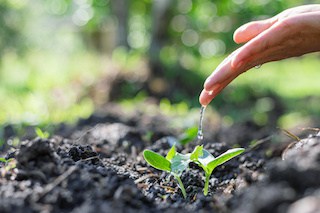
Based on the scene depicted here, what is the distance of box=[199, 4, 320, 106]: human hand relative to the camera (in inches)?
82.9

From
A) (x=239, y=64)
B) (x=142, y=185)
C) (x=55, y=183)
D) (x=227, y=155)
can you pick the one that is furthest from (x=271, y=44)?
(x=55, y=183)

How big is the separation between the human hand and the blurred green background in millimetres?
2260

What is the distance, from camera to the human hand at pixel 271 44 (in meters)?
2.11

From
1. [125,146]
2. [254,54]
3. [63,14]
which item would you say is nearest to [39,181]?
[254,54]

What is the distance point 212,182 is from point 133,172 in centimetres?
36

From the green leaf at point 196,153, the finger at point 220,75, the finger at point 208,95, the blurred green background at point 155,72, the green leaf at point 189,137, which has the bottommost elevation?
the blurred green background at point 155,72

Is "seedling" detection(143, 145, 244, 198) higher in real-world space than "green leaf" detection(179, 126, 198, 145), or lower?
higher

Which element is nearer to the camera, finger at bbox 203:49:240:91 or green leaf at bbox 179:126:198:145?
finger at bbox 203:49:240:91

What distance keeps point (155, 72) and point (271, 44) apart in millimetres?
4956

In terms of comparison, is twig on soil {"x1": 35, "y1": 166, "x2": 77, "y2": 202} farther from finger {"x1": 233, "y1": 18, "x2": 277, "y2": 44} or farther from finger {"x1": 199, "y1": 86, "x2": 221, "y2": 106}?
finger {"x1": 233, "y1": 18, "x2": 277, "y2": 44}

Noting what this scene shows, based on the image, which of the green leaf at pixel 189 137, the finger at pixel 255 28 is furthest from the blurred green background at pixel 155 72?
the finger at pixel 255 28

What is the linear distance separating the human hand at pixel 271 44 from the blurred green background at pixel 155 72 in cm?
226

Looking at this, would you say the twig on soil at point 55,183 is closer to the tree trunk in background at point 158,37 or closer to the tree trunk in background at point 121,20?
the tree trunk in background at point 158,37

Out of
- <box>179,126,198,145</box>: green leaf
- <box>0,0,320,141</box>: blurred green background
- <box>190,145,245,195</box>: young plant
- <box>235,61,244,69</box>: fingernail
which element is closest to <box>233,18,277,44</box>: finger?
<box>235,61,244,69</box>: fingernail
